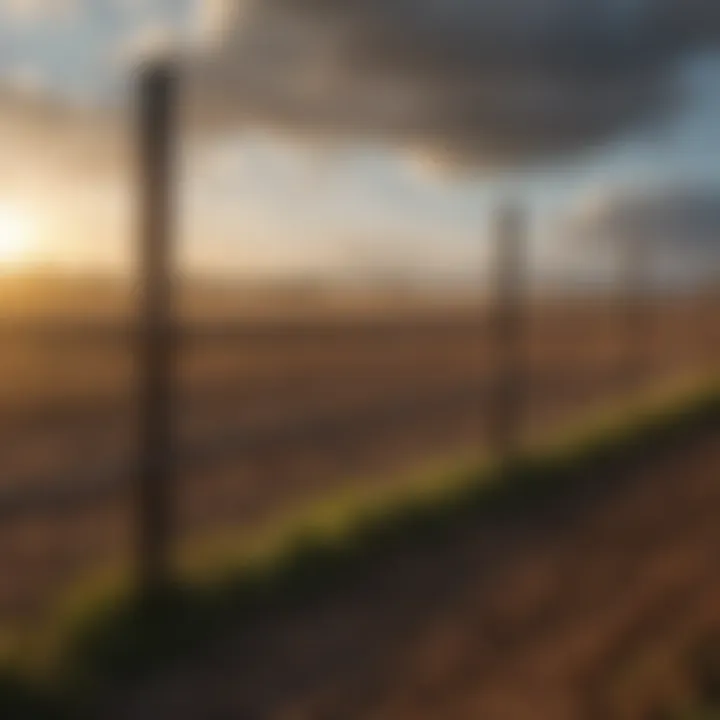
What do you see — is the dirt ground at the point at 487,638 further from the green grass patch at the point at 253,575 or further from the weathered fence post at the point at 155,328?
the weathered fence post at the point at 155,328

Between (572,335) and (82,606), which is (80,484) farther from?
(572,335)

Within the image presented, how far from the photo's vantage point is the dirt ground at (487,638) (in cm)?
303

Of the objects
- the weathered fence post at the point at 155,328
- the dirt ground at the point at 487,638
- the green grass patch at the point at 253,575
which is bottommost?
the dirt ground at the point at 487,638

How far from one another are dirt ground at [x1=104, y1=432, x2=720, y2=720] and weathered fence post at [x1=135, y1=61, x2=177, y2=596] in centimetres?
45

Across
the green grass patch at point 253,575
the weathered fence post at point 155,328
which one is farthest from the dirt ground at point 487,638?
the weathered fence post at point 155,328

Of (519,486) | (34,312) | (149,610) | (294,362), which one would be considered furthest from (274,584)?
(294,362)

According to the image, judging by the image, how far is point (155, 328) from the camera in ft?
11.5

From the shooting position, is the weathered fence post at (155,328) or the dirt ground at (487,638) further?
the weathered fence post at (155,328)

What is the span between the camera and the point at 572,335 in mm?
8414

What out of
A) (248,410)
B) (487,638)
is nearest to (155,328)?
(487,638)

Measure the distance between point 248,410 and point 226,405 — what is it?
0.65 ft

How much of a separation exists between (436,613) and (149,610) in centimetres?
102

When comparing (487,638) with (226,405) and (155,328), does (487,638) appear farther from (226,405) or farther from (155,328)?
(226,405)

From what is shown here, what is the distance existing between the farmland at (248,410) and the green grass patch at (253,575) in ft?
0.81
